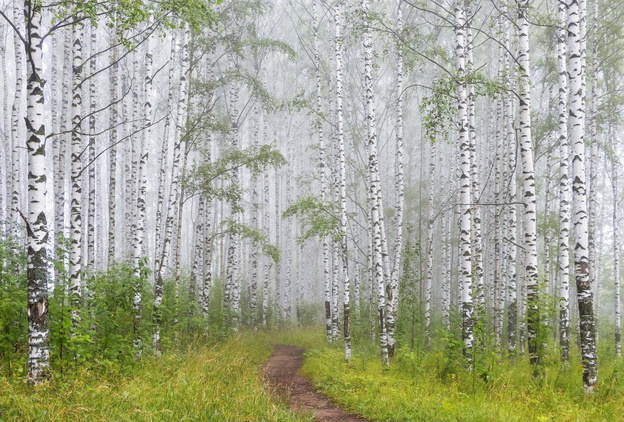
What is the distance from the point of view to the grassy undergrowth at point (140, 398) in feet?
15.1

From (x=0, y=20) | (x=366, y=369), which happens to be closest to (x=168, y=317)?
(x=366, y=369)

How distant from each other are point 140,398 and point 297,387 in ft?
14.6

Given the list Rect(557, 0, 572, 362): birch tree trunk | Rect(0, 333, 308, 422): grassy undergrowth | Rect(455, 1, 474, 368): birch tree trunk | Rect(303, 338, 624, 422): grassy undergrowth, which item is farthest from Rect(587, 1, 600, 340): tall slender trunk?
Rect(0, 333, 308, 422): grassy undergrowth

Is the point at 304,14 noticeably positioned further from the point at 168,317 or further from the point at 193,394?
the point at 193,394

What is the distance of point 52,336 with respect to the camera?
6.23 meters

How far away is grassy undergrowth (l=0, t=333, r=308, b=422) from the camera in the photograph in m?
4.60

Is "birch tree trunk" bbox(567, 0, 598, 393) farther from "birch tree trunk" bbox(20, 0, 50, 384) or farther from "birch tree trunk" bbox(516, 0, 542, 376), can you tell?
"birch tree trunk" bbox(20, 0, 50, 384)

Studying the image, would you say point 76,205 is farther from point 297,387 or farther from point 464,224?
point 464,224

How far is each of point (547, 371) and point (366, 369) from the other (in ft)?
13.1

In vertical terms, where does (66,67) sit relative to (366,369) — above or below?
above

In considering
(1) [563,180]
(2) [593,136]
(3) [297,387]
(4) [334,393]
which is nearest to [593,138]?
(2) [593,136]

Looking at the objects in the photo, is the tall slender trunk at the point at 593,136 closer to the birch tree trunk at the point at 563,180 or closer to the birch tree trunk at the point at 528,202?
the birch tree trunk at the point at 563,180

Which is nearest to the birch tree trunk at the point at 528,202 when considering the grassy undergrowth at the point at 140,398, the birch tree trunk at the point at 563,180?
the birch tree trunk at the point at 563,180

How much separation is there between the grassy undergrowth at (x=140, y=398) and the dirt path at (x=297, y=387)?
78 cm
